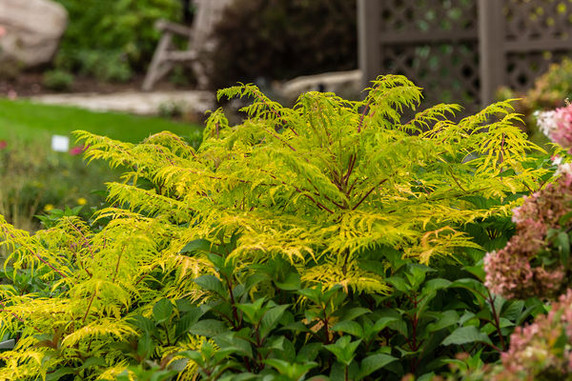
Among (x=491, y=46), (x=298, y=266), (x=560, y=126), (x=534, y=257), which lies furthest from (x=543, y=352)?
(x=491, y=46)

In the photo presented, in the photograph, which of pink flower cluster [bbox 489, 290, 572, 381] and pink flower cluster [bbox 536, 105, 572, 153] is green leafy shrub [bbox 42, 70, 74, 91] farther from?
pink flower cluster [bbox 489, 290, 572, 381]

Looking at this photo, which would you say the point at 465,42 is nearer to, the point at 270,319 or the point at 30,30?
the point at 270,319

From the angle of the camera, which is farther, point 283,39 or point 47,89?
point 47,89

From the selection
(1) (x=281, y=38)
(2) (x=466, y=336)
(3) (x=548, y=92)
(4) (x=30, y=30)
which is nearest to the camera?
(2) (x=466, y=336)

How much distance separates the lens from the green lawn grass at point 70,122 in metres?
11.6

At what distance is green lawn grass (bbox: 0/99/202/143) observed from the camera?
38.1 feet

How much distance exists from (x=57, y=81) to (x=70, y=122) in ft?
21.9

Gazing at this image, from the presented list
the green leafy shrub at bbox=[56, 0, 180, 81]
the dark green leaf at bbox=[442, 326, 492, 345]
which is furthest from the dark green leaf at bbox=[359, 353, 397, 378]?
the green leafy shrub at bbox=[56, 0, 180, 81]

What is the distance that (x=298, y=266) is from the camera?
2434 mm

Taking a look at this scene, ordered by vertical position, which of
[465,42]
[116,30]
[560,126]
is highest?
[560,126]

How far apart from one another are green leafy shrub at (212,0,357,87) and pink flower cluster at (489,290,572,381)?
461 inches

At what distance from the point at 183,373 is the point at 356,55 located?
12.1 m

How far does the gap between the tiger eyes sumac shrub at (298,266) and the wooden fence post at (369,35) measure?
24.3ft

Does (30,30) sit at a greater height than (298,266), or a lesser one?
lesser
